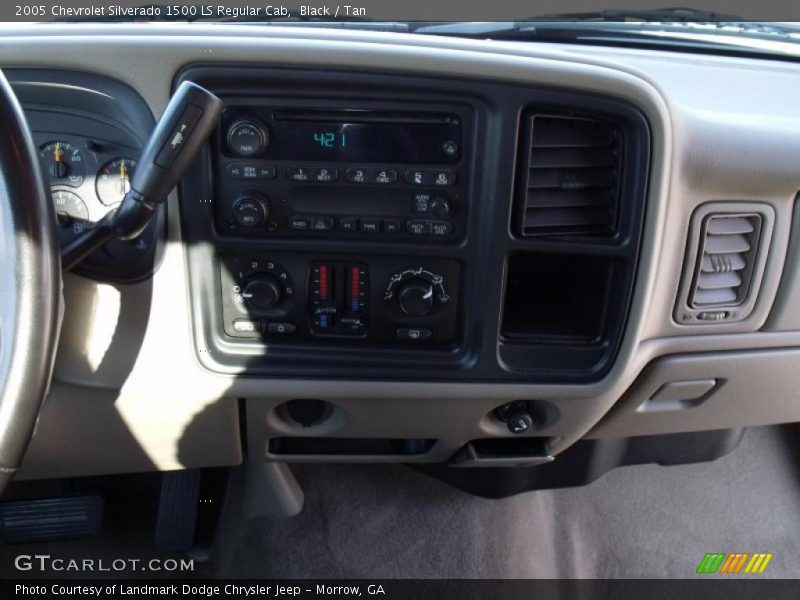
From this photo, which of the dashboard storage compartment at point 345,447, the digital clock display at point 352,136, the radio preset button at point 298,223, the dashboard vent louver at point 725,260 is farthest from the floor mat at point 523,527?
the digital clock display at point 352,136

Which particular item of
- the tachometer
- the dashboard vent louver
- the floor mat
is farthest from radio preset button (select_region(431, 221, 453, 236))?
the floor mat

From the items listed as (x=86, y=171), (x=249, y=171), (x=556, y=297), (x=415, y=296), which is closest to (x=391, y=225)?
(x=415, y=296)

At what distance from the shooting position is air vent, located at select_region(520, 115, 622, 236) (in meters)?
1.18

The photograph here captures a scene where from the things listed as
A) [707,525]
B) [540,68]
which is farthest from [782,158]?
[707,525]

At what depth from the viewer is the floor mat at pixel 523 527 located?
73.3 inches

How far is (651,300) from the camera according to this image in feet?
4.30

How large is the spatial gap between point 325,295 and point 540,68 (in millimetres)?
492

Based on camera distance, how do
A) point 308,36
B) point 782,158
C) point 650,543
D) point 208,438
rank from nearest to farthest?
1. point 308,36
2. point 782,158
3. point 208,438
4. point 650,543

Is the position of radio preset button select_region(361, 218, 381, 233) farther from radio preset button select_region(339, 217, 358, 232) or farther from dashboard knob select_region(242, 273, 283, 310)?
dashboard knob select_region(242, 273, 283, 310)

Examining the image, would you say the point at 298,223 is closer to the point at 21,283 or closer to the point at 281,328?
the point at 281,328

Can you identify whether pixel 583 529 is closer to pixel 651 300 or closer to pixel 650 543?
pixel 650 543

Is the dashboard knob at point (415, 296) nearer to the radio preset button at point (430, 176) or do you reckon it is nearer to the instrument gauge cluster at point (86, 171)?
the radio preset button at point (430, 176)

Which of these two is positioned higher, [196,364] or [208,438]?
[196,364]

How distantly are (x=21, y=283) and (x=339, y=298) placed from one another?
549 millimetres
